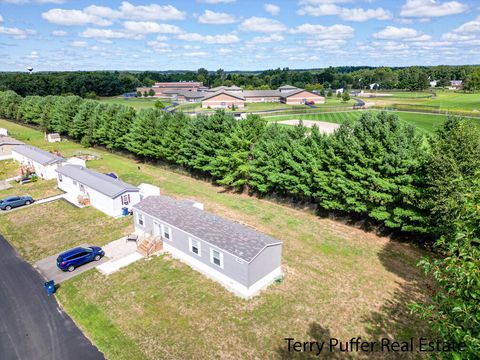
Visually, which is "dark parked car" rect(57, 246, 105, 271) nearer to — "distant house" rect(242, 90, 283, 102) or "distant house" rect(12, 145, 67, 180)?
"distant house" rect(12, 145, 67, 180)

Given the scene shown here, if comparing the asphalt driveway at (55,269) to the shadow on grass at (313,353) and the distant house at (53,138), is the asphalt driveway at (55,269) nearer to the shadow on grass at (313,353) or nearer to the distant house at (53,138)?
the shadow on grass at (313,353)

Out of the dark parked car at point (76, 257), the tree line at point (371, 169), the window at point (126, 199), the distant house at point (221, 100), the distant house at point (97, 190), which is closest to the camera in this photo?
the tree line at point (371, 169)

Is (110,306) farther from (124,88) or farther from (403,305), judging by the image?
(124,88)

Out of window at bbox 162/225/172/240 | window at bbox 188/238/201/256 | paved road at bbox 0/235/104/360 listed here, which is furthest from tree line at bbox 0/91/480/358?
paved road at bbox 0/235/104/360

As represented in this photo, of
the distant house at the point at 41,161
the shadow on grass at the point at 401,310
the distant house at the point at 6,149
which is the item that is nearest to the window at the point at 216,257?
the shadow on grass at the point at 401,310

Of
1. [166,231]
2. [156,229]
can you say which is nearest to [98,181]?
[156,229]
